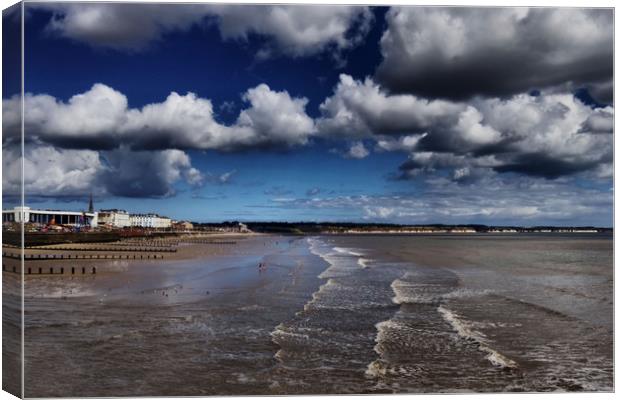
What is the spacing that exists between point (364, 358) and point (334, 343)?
1.30 metres

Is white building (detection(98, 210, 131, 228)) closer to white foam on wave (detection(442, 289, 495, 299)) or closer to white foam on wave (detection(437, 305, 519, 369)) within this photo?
white foam on wave (detection(437, 305, 519, 369))

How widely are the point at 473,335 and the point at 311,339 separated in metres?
3.62

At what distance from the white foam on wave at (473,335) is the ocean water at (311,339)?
0.17ft

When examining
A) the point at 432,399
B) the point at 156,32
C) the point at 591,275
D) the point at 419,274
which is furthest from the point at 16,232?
the point at 591,275

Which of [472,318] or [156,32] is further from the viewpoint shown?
[472,318]

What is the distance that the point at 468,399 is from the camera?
311 inches

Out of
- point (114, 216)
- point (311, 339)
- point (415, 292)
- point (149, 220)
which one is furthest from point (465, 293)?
point (149, 220)

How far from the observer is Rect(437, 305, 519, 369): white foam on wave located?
33.2 ft

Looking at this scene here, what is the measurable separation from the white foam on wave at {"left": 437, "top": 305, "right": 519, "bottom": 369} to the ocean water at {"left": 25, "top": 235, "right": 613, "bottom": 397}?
2.0 inches

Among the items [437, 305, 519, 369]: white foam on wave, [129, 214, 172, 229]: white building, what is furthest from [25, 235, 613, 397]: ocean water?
[129, 214, 172, 229]: white building

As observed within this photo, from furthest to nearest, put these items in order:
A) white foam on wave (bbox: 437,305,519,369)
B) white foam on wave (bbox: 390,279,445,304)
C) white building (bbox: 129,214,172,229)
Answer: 1. white building (bbox: 129,214,172,229)
2. white foam on wave (bbox: 390,279,445,304)
3. white foam on wave (bbox: 437,305,519,369)

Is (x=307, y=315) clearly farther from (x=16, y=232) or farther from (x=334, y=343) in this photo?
(x=16, y=232)

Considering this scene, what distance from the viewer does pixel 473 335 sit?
1238 centimetres

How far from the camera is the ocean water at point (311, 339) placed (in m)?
8.85
